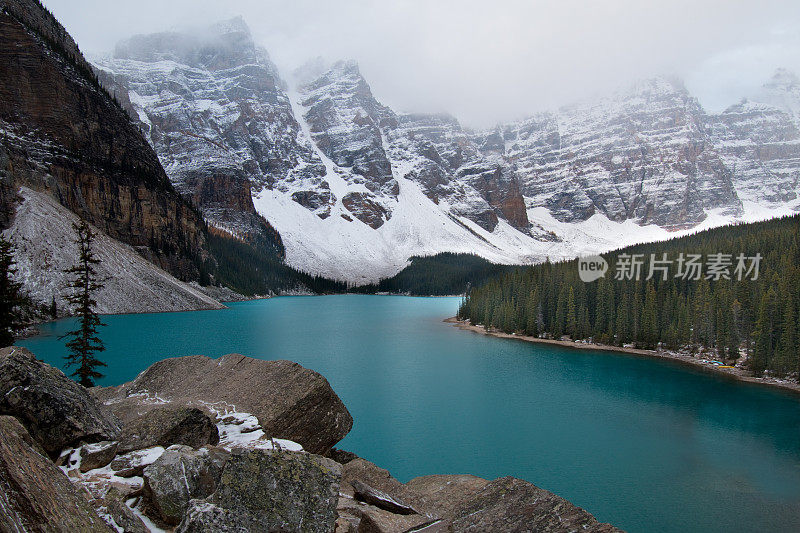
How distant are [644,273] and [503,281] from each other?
Result: 81.2 feet

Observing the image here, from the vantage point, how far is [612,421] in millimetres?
26594

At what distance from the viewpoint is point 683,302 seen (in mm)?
56062

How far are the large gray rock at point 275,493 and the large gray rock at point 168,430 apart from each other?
3.32 m

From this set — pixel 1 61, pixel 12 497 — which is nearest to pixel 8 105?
pixel 1 61

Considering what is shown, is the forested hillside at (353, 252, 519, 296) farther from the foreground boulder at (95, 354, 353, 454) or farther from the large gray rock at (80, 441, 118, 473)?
the large gray rock at (80, 441, 118, 473)

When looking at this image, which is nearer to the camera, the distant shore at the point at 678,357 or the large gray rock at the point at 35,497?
the large gray rock at the point at 35,497

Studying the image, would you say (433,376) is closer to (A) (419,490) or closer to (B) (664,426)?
(B) (664,426)

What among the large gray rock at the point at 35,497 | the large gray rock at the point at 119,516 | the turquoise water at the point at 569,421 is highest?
→ the large gray rock at the point at 35,497

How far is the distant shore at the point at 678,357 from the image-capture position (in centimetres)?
3744

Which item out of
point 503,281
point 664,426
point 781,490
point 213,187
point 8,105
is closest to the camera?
point 781,490

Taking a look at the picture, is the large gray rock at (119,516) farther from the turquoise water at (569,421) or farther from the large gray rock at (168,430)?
the turquoise water at (569,421)

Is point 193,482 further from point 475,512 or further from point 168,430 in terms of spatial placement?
point 475,512

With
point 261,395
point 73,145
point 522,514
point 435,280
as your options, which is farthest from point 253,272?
point 522,514

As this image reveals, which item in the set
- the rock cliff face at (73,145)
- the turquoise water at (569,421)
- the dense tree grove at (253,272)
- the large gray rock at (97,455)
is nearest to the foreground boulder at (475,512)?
the large gray rock at (97,455)
